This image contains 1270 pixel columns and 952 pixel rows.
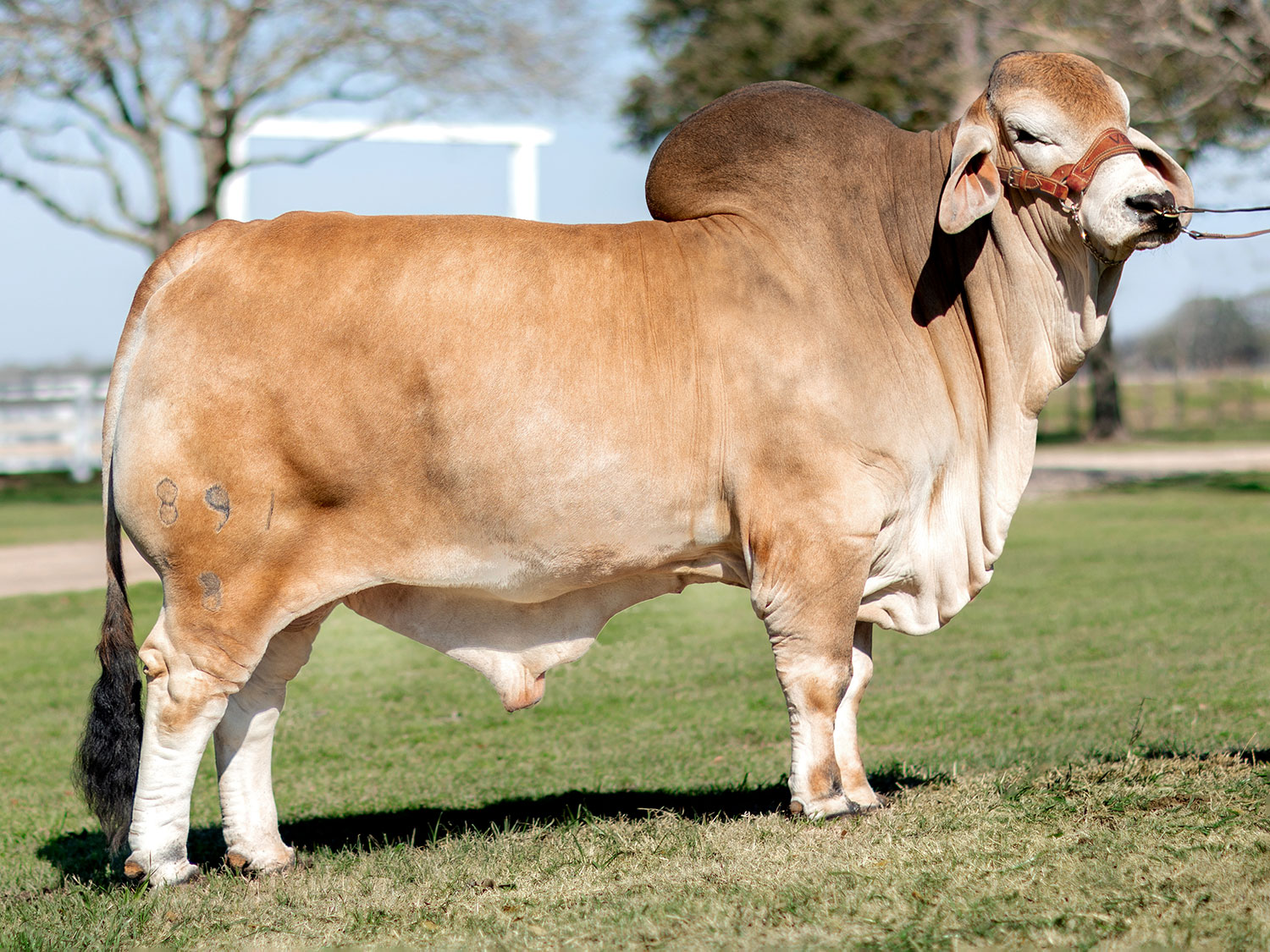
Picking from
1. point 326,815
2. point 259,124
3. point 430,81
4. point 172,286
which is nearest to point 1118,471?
point 430,81

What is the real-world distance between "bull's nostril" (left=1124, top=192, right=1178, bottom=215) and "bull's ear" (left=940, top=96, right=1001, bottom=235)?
40 centimetres

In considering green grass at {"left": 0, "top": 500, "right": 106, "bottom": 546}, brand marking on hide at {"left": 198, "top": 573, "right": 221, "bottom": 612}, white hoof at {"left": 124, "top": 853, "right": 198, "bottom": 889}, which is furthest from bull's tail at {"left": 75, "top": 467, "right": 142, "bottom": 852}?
green grass at {"left": 0, "top": 500, "right": 106, "bottom": 546}

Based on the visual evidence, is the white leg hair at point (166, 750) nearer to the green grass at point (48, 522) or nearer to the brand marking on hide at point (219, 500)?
the brand marking on hide at point (219, 500)

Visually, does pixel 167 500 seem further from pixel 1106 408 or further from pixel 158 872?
pixel 1106 408

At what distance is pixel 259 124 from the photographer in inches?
786

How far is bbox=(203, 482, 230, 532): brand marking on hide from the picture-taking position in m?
3.92

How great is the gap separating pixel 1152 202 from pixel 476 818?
3.44 meters

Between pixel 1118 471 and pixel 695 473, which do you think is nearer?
pixel 695 473

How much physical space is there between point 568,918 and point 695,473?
135cm

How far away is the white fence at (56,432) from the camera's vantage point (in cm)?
2564

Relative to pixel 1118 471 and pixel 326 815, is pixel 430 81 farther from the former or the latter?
pixel 326 815

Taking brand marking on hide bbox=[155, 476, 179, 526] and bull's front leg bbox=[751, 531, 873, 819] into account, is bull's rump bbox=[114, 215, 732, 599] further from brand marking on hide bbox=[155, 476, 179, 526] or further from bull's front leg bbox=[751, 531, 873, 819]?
bull's front leg bbox=[751, 531, 873, 819]

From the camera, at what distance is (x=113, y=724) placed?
423 cm

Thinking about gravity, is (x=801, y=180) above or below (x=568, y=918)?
above
